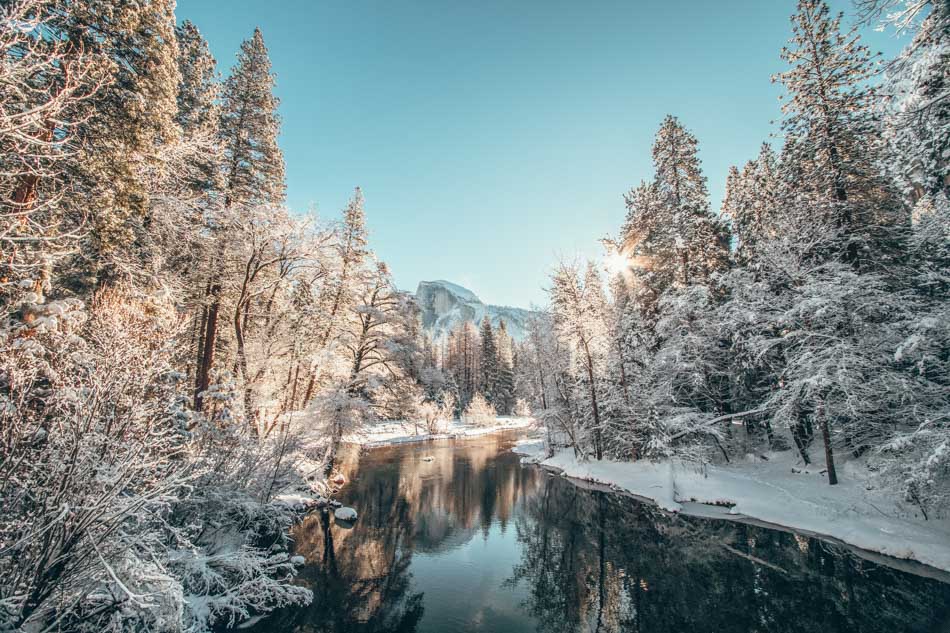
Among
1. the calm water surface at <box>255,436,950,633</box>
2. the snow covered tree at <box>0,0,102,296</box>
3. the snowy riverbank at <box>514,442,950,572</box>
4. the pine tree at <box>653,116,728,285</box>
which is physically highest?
the pine tree at <box>653,116,728,285</box>

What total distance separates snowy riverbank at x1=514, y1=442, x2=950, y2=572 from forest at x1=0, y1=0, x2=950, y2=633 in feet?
2.52

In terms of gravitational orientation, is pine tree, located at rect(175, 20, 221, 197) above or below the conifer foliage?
above

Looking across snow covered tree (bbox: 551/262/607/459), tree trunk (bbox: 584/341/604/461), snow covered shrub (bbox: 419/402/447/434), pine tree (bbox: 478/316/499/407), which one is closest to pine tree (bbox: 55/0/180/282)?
snow covered tree (bbox: 551/262/607/459)

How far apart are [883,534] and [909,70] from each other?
11.4 metres

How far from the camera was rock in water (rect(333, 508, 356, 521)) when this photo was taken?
46.2ft

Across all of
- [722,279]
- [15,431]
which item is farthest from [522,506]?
[15,431]

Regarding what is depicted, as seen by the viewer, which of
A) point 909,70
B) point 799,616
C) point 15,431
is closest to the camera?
point 15,431

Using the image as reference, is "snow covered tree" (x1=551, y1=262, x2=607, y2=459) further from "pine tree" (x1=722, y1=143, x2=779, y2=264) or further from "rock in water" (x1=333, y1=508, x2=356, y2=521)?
"rock in water" (x1=333, y1=508, x2=356, y2=521)

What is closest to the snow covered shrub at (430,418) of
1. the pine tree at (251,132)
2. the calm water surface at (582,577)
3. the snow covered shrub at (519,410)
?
the snow covered shrub at (519,410)

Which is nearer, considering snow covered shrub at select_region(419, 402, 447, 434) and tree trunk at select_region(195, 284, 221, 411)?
tree trunk at select_region(195, 284, 221, 411)

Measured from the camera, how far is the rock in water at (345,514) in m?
14.1

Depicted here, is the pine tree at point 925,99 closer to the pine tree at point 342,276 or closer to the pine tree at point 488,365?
the pine tree at point 342,276

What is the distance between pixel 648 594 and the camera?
29.6 ft

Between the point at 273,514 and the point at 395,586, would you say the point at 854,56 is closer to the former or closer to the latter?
the point at 395,586
